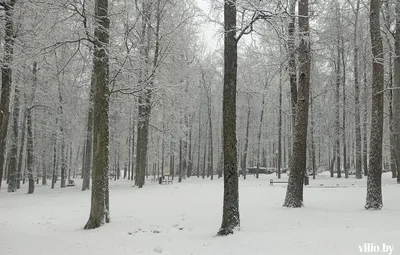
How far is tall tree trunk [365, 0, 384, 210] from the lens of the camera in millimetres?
9812

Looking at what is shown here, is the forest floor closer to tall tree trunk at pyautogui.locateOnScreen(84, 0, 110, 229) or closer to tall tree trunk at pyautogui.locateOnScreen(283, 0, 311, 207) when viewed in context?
tall tree trunk at pyautogui.locateOnScreen(84, 0, 110, 229)

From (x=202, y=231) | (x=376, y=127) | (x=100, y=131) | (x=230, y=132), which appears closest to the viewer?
(x=230, y=132)

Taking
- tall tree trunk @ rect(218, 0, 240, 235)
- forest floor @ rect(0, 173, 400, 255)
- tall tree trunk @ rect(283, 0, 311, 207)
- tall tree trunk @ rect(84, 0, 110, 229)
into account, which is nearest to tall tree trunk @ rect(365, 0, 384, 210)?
forest floor @ rect(0, 173, 400, 255)

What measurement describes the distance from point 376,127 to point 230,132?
5.21 metres

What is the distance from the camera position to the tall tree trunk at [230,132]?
7715mm

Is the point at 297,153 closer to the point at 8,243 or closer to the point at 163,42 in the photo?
the point at 8,243

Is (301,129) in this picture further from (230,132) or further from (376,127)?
(230,132)

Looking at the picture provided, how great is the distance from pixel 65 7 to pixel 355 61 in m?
23.7

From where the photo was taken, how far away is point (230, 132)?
793cm

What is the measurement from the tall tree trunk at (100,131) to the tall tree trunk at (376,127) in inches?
316

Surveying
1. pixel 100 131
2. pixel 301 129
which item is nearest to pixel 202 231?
pixel 100 131

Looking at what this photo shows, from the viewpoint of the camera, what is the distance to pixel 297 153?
1104cm

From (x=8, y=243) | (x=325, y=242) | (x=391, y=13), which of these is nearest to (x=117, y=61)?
(x=8, y=243)

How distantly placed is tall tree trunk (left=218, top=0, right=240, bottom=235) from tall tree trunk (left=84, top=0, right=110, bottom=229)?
11.5ft
